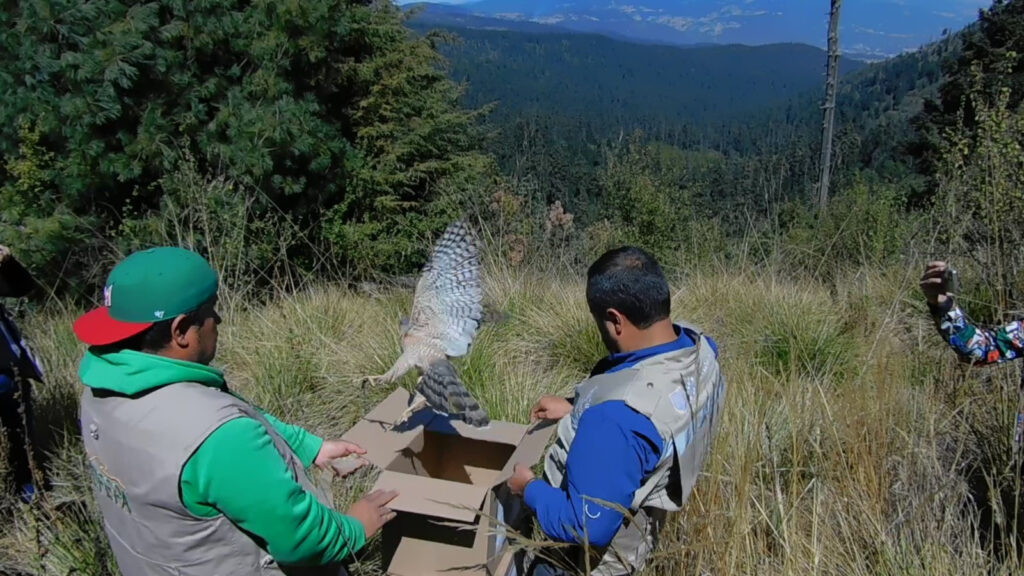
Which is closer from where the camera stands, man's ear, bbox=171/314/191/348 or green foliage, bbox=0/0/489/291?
man's ear, bbox=171/314/191/348

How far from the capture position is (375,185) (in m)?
14.0

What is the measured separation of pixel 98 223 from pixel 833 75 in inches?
654

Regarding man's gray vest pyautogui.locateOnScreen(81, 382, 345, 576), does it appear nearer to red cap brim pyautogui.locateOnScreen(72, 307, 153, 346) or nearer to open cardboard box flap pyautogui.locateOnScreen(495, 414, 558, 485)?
red cap brim pyautogui.locateOnScreen(72, 307, 153, 346)

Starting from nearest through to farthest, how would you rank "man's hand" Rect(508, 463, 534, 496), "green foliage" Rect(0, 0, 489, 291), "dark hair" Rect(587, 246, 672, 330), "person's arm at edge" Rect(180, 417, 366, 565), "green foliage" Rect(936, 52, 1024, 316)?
"person's arm at edge" Rect(180, 417, 366, 565) < "dark hair" Rect(587, 246, 672, 330) < "man's hand" Rect(508, 463, 534, 496) < "green foliage" Rect(936, 52, 1024, 316) < "green foliage" Rect(0, 0, 489, 291)

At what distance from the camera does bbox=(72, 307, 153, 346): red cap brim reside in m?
1.43

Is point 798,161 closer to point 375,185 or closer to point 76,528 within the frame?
point 375,185

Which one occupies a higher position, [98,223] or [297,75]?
[297,75]

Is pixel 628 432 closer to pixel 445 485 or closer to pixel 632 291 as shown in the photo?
pixel 632 291

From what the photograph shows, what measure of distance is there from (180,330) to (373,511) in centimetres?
67

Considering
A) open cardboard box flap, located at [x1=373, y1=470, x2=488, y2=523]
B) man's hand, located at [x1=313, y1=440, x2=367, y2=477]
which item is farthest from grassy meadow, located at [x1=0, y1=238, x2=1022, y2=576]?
man's hand, located at [x1=313, y1=440, x2=367, y2=477]

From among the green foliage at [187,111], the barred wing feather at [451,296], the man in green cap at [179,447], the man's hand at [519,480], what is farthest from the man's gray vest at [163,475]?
the green foliage at [187,111]

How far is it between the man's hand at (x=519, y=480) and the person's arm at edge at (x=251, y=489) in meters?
0.52

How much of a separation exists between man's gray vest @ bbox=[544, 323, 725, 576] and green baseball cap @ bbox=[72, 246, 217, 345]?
913 mm

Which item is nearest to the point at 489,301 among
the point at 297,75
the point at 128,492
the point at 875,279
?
the point at 875,279
